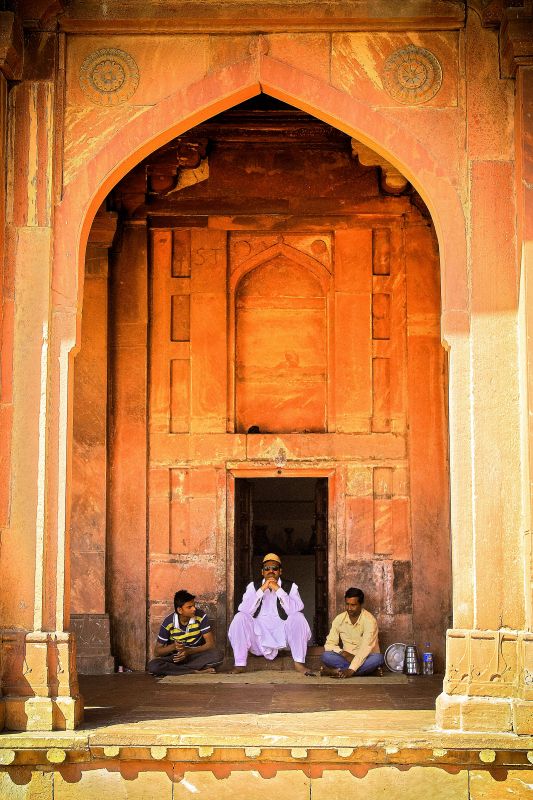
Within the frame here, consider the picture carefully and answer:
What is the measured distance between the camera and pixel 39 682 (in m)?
7.67

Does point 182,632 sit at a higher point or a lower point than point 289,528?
lower

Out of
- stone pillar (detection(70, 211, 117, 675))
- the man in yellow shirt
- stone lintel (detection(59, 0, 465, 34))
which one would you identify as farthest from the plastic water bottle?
stone lintel (detection(59, 0, 465, 34))

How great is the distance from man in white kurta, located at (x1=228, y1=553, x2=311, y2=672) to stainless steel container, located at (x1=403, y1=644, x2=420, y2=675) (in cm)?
96

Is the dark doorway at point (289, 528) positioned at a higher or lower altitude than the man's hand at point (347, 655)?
higher

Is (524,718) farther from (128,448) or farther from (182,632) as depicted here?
(128,448)

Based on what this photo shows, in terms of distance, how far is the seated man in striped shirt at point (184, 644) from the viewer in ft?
35.4

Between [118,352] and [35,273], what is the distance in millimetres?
3475

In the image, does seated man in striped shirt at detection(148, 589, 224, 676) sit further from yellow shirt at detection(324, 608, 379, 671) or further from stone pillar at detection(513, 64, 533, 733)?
stone pillar at detection(513, 64, 533, 733)

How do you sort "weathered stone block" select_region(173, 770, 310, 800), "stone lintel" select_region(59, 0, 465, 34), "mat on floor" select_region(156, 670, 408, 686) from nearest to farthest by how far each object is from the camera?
"weathered stone block" select_region(173, 770, 310, 800) < "stone lintel" select_region(59, 0, 465, 34) < "mat on floor" select_region(156, 670, 408, 686)

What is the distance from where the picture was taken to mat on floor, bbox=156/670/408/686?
1015 cm

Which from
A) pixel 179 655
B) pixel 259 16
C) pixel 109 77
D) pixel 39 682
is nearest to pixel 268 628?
pixel 179 655

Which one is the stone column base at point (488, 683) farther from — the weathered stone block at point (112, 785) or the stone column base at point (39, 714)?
the stone column base at point (39, 714)

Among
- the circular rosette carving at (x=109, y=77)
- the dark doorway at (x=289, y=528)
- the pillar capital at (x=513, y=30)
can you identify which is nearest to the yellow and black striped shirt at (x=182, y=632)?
the circular rosette carving at (x=109, y=77)

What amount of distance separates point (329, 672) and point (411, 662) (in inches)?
32.1
